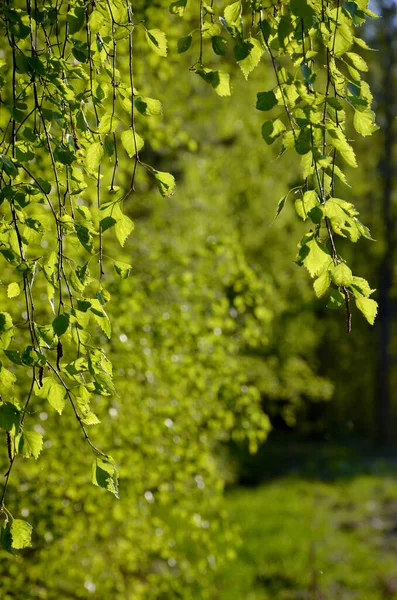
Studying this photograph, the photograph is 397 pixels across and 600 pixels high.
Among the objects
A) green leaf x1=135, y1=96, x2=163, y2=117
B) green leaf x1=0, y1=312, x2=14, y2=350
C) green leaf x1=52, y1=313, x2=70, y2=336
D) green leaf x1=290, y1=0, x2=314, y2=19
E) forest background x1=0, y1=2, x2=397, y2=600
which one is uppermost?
green leaf x1=290, y1=0, x2=314, y2=19

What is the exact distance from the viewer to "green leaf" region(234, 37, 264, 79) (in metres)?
1.77

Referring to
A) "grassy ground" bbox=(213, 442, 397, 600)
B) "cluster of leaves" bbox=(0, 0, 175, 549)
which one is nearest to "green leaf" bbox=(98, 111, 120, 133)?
"cluster of leaves" bbox=(0, 0, 175, 549)

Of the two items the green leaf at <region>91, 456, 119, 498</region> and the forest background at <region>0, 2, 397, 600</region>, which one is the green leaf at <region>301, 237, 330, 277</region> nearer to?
the green leaf at <region>91, 456, 119, 498</region>

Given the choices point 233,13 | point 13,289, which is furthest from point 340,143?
point 13,289

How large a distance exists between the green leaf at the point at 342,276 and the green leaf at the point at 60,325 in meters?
0.60

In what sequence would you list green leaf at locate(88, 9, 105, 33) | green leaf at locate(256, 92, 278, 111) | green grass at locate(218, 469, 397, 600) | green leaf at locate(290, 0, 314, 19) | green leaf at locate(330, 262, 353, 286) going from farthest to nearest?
1. green grass at locate(218, 469, 397, 600)
2. green leaf at locate(88, 9, 105, 33)
3. green leaf at locate(256, 92, 278, 111)
4. green leaf at locate(330, 262, 353, 286)
5. green leaf at locate(290, 0, 314, 19)

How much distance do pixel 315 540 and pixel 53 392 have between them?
8.29 m

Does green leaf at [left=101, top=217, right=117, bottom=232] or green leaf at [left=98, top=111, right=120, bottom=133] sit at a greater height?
green leaf at [left=98, top=111, right=120, bottom=133]

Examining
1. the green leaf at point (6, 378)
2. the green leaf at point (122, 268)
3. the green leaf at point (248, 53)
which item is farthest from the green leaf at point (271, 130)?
the green leaf at point (6, 378)

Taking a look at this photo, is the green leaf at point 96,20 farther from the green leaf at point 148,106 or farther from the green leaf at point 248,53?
the green leaf at point 248,53

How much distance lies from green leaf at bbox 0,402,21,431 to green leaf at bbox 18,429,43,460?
0.06 m

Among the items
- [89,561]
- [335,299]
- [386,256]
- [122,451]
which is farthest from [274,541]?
[386,256]

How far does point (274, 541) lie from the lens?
30.5ft

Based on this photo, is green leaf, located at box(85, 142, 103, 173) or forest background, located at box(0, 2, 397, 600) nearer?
green leaf, located at box(85, 142, 103, 173)
